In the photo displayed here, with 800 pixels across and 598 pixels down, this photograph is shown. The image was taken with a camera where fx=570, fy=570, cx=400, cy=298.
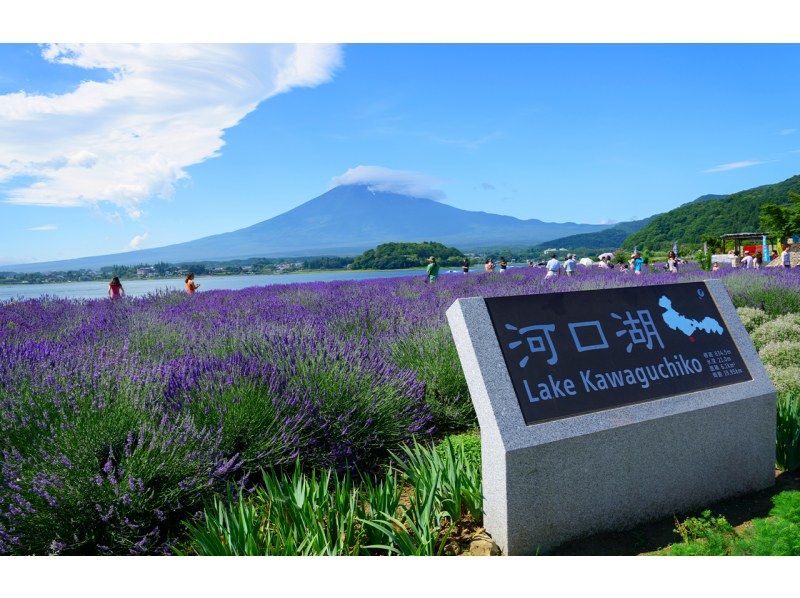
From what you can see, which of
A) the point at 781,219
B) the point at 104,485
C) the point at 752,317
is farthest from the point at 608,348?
the point at 781,219

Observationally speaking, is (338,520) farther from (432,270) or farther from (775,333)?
(432,270)

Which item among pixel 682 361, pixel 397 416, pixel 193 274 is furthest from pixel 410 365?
pixel 193 274

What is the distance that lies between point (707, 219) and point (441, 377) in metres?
80.6

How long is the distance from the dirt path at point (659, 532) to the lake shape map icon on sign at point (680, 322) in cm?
109

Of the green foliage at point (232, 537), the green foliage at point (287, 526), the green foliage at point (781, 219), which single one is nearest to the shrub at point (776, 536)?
the green foliage at point (287, 526)

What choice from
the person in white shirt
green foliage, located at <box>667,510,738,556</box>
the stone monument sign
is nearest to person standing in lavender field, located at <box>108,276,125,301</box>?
the person in white shirt

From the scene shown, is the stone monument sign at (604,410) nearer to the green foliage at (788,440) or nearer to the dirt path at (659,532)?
the dirt path at (659,532)

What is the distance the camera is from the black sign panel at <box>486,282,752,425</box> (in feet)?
10.1

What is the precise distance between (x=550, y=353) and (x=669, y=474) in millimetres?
1025

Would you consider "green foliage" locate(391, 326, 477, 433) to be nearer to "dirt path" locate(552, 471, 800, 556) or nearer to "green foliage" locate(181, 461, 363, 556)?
"dirt path" locate(552, 471, 800, 556)

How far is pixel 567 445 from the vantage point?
9.51 ft

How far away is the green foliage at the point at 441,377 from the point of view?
15.4 feet


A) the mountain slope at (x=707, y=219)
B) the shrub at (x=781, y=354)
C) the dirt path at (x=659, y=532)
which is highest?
the mountain slope at (x=707, y=219)

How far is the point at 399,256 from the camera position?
28.7 meters
